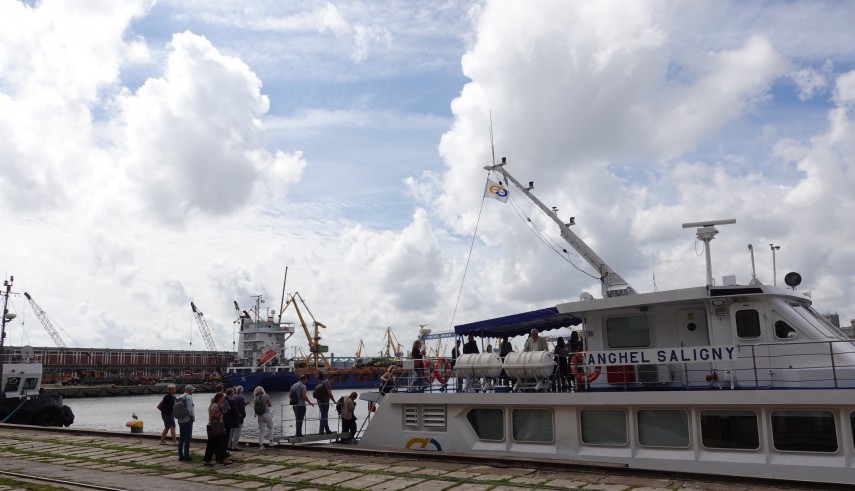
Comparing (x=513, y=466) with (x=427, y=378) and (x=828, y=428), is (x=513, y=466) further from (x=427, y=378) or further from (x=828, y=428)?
(x=828, y=428)

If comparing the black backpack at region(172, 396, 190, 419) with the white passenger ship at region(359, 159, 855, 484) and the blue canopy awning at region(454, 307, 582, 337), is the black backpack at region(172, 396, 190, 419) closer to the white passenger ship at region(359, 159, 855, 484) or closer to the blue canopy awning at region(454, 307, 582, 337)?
the white passenger ship at region(359, 159, 855, 484)

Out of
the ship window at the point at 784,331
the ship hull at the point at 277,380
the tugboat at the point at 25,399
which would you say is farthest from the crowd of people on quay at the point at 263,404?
the ship hull at the point at 277,380

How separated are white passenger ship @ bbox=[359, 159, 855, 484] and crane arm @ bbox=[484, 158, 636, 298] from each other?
19.3ft

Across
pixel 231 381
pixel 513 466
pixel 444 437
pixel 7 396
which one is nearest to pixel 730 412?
pixel 513 466

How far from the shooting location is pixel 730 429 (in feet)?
44.0

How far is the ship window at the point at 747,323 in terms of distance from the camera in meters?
14.7

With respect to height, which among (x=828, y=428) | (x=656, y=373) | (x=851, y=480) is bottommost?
(x=851, y=480)

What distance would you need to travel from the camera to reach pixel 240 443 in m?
18.3

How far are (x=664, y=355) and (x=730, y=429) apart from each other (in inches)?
77.1

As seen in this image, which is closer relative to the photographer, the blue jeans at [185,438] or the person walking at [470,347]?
the blue jeans at [185,438]

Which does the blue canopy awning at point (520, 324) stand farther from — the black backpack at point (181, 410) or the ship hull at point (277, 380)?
the ship hull at point (277, 380)

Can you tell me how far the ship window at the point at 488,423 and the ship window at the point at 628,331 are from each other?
3.39 m

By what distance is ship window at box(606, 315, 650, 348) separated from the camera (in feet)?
52.5

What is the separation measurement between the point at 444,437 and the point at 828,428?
28.6 ft
